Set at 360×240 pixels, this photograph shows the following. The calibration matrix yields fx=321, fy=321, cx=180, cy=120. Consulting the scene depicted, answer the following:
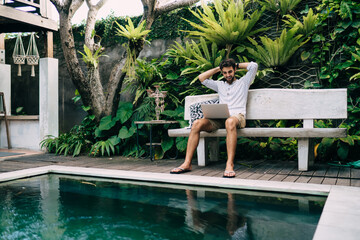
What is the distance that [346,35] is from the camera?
4176 mm

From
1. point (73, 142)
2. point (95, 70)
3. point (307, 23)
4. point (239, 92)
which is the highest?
point (307, 23)

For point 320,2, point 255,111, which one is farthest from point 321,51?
point 255,111

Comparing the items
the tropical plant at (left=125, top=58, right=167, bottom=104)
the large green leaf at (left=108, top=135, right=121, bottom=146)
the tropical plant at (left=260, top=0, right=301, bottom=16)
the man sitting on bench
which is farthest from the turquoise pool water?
the tropical plant at (left=260, top=0, right=301, bottom=16)

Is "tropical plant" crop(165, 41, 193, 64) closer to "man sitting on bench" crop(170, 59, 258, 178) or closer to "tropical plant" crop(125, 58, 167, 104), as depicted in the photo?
"tropical plant" crop(125, 58, 167, 104)

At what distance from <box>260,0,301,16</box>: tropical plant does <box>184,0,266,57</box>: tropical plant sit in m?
0.17

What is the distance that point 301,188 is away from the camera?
8.18ft

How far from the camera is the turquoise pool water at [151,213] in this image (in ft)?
5.29

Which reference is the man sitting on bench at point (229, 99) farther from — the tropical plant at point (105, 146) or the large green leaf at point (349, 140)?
the tropical plant at point (105, 146)

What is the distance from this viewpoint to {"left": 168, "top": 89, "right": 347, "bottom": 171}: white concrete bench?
11.3 feet

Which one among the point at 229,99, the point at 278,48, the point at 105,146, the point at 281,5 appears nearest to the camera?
the point at 229,99

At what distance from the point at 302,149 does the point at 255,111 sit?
2.77 feet

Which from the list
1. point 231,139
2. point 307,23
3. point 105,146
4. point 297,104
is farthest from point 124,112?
point 307,23

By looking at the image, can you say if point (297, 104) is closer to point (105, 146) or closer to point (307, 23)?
point (307, 23)

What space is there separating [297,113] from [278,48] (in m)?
1.12
